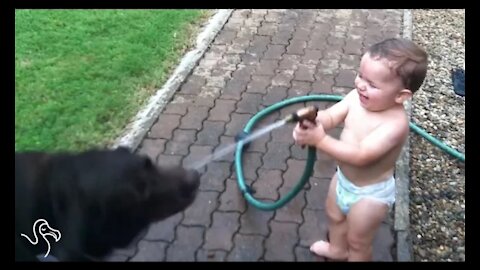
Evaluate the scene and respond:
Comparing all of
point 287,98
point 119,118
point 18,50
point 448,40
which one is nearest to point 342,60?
point 287,98

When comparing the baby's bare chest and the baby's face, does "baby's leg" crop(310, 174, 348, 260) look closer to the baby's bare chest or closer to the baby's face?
the baby's bare chest

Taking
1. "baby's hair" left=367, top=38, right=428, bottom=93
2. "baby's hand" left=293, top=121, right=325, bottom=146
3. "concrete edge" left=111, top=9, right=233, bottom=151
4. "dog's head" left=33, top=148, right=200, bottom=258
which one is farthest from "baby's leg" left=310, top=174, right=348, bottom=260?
"concrete edge" left=111, top=9, right=233, bottom=151

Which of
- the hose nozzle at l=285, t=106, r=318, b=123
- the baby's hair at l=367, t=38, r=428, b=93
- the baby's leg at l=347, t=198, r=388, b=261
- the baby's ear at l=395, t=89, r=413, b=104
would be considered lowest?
the baby's leg at l=347, t=198, r=388, b=261

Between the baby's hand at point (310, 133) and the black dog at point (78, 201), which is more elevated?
the baby's hand at point (310, 133)

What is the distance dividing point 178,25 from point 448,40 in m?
2.47

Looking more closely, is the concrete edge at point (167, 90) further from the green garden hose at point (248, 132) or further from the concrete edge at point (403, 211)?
the concrete edge at point (403, 211)

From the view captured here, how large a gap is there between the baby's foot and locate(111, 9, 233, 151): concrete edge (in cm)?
115

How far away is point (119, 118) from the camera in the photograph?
153 inches

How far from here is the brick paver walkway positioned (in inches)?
120

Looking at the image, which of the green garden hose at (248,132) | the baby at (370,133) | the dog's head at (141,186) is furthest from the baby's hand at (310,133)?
the dog's head at (141,186)

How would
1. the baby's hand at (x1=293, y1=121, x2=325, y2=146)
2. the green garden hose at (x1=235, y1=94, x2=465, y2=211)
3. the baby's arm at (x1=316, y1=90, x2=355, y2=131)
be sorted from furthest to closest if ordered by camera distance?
the green garden hose at (x1=235, y1=94, x2=465, y2=211) → the baby's arm at (x1=316, y1=90, x2=355, y2=131) → the baby's hand at (x1=293, y1=121, x2=325, y2=146)

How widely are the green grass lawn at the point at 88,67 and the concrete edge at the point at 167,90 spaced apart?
0.05 m

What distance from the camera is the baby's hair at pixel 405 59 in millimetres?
2535
